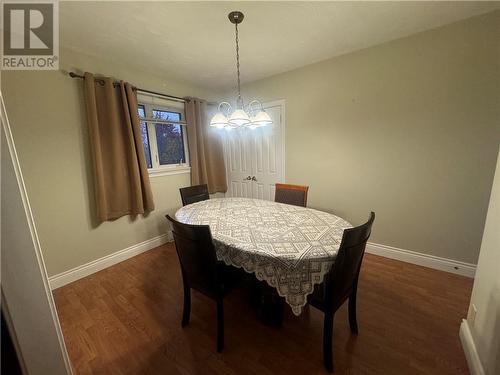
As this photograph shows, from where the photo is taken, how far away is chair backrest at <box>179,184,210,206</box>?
2.37m

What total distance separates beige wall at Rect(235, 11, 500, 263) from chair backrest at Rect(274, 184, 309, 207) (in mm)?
646

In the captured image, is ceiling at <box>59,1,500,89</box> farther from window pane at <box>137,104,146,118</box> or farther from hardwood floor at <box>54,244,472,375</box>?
hardwood floor at <box>54,244,472,375</box>

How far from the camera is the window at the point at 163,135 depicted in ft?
8.95

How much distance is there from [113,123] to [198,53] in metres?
1.20

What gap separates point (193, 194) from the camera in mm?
2473

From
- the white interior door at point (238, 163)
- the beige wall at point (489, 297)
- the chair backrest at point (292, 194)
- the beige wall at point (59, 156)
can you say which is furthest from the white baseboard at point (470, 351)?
the beige wall at point (59, 156)

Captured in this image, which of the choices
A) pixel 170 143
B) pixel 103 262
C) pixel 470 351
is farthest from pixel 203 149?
pixel 470 351

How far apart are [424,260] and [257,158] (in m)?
2.42

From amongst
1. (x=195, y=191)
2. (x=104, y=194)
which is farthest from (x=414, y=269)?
(x=104, y=194)

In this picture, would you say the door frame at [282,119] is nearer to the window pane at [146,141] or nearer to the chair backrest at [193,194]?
the chair backrest at [193,194]

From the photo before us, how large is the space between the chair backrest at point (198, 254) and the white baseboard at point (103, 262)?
1580mm

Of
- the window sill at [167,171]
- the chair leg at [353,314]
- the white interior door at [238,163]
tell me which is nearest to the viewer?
the chair leg at [353,314]

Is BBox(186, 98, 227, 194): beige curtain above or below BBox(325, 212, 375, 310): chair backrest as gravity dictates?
above

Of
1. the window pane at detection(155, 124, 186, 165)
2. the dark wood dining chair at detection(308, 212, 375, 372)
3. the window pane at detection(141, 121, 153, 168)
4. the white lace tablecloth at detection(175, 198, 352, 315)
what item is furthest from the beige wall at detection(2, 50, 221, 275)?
the dark wood dining chair at detection(308, 212, 375, 372)
